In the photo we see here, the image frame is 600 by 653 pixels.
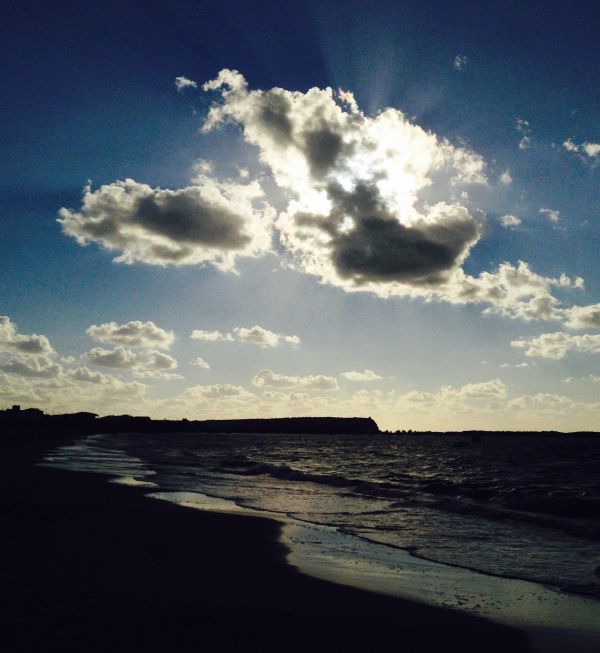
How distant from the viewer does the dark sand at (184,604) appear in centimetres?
680

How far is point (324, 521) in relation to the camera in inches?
763

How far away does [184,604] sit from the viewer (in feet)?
27.1

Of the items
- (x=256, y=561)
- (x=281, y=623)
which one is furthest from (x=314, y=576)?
(x=281, y=623)

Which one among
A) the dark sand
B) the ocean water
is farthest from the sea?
the dark sand

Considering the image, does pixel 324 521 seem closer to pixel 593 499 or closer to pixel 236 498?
pixel 236 498

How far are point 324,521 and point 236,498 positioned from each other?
7652 mm

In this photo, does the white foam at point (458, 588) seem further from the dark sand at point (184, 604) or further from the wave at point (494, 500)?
the wave at point (494, 500)

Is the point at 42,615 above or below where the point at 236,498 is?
above

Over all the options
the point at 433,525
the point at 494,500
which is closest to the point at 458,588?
the point at 433,525

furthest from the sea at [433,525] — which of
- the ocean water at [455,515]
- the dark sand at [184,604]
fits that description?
the dark sand at [184,604]

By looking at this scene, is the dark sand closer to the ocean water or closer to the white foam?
the white foam

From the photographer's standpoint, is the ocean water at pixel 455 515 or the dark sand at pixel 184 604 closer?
the dark sand at pixel 184 604

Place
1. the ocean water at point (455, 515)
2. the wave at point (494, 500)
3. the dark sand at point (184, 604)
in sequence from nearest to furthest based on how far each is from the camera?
the dark sand at point (184, 604), the ocean water at point (455, 515), the wave at point (494, 500)

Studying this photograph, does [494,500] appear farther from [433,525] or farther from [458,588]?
[458,588]
